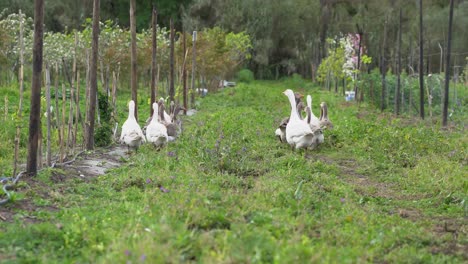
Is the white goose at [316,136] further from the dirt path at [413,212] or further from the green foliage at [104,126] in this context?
the green foliage at [104,126]

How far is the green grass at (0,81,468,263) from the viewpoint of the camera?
17.5 feet

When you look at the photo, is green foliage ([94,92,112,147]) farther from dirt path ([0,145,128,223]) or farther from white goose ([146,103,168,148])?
white goose ([146,103,168,148])

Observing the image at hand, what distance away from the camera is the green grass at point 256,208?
210 inches

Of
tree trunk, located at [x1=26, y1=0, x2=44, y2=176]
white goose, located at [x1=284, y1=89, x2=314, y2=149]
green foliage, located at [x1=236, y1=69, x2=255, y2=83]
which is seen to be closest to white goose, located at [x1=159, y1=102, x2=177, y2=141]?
white goose, located at [x1=284, y1=89, x2=314, y2=149]

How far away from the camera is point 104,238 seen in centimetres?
571

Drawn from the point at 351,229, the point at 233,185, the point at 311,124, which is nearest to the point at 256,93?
the point at 311,124

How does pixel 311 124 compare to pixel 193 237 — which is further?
pixel 311 124

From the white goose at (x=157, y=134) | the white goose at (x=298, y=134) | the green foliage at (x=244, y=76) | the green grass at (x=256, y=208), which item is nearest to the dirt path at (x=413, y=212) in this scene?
the green grass at (x=256, y=208)

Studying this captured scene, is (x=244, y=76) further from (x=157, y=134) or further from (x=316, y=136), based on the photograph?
(x=157, y=134)

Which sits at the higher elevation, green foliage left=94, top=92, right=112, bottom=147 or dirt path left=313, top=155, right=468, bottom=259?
green foliage left=94, top=92, right=112, bottom=147

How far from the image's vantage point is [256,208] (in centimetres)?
682

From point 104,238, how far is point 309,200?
2.81m

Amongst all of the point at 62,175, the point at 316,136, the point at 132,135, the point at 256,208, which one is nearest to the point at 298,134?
the point at 316,136

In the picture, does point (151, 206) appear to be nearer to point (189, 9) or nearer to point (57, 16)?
point (57, 16)
